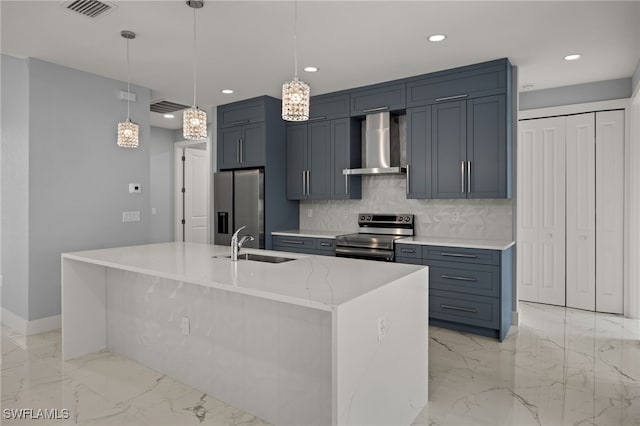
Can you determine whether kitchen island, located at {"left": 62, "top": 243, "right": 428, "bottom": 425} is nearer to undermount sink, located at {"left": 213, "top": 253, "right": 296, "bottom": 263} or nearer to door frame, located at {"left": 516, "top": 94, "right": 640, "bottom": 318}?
undermount sink, located at {"left": 213, "top": 253, "right": 296, "bottom": 263}

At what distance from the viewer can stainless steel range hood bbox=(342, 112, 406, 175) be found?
14.8 ft

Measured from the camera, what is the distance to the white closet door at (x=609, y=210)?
4281 millimetres

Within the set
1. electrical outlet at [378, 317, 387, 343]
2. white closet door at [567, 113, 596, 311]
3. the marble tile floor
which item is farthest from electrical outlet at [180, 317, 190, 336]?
white closet door at [567, 113, 596, 311]

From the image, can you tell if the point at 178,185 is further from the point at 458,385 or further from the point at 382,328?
the point at 382,328

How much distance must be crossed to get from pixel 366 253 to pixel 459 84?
6.34 feet

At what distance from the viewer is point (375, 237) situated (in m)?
4.25

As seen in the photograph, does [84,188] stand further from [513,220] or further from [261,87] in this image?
[513,220]

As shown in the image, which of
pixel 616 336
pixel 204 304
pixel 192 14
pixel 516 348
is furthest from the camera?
pixel 616 336

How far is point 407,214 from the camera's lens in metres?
4.70

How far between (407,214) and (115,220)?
327 cm

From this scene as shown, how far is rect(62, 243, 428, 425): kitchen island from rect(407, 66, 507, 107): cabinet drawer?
7.54 feet

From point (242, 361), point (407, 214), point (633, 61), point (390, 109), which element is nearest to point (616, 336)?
point (407, 214)

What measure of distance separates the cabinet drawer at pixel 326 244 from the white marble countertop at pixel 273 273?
172cm

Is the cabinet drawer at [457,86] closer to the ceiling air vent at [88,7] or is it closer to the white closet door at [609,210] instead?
the white closet door at [609,210]
